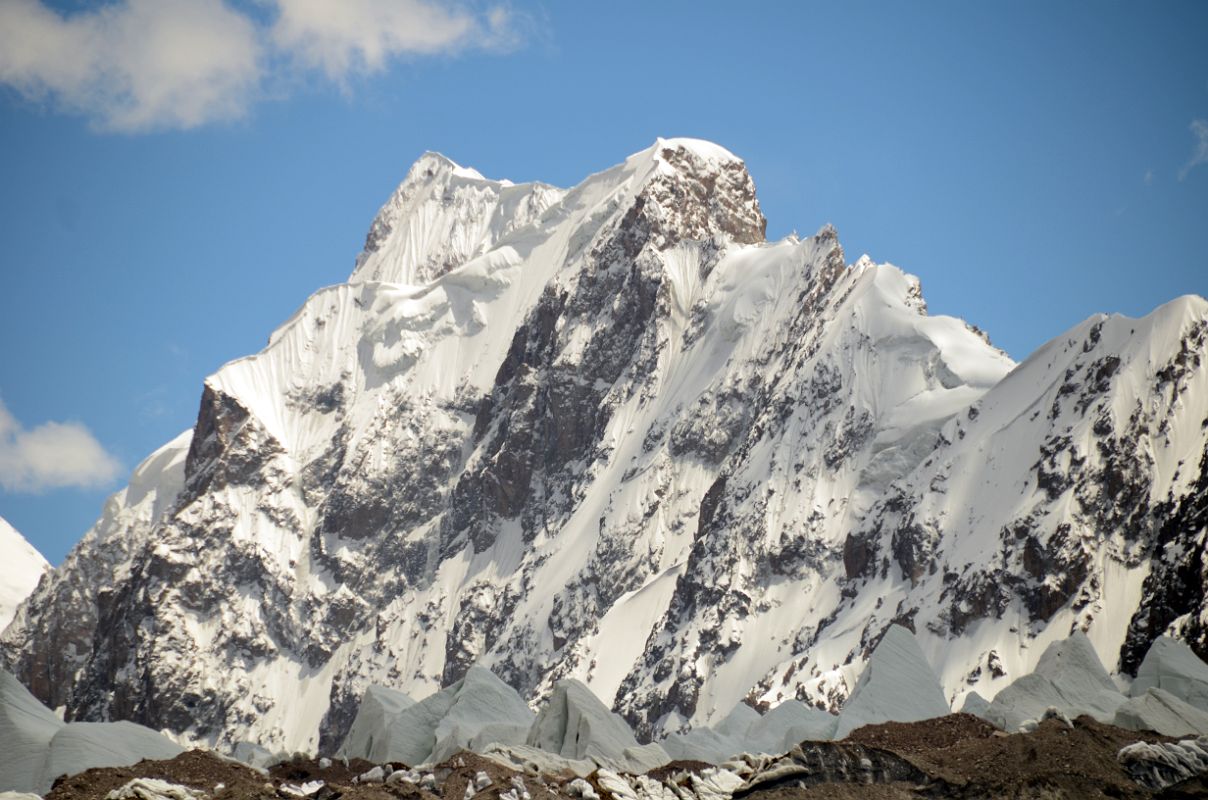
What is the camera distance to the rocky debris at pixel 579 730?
172ft

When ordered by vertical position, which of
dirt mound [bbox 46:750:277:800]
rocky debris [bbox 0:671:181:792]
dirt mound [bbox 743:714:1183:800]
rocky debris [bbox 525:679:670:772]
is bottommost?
dirt mound [bbox 743:714:1183:800]

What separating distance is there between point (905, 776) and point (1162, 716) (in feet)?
34.1

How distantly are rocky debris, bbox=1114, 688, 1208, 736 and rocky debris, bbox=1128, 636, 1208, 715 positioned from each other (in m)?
4.03

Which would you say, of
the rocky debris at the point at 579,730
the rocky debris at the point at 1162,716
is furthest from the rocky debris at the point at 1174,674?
the rocky debris at the point at 579,730

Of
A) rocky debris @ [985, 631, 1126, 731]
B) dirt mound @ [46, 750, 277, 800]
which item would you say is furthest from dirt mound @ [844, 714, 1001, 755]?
dirt mound @ [46, 750, 277, 800]

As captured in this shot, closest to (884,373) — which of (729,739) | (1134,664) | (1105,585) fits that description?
(1105,585)

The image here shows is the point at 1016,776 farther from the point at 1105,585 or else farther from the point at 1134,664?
the point at 1105,585

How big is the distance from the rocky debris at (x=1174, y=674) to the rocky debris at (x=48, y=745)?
28.0 metres

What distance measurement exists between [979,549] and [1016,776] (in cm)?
10660

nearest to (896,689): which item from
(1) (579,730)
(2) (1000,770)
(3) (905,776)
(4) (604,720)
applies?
(4) (604,720)

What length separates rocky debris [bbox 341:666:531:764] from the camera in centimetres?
5481

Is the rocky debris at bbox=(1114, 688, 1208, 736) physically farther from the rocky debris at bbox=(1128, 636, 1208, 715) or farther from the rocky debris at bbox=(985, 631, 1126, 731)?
the rocky debris at bbox=(1128, 636, 1208, 715)

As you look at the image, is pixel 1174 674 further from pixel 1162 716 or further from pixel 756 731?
pixel 756 731

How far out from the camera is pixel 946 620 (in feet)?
443
